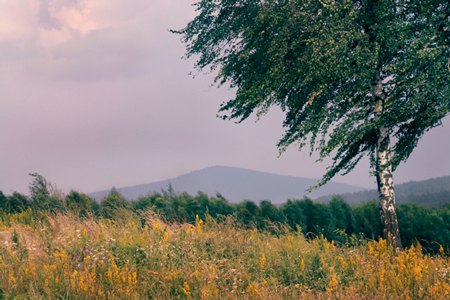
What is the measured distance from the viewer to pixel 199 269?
5121 mm

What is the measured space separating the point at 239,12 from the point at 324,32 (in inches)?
118

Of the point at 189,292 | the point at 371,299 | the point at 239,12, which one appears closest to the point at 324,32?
the point at 239,12

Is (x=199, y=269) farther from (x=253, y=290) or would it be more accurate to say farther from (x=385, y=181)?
(x=385, y=181)

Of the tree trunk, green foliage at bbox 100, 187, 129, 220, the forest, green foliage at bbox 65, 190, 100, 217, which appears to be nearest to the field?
the forest

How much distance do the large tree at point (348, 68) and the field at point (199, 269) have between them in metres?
3.17

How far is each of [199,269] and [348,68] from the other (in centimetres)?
598

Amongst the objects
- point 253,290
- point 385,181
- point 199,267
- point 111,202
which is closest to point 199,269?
point 199,267

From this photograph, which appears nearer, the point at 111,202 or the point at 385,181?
the point at 385,181

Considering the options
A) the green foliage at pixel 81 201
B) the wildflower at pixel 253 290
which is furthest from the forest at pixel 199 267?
the green foliage at pixel 81 201

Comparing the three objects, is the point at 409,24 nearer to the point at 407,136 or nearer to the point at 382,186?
the point at 407,136

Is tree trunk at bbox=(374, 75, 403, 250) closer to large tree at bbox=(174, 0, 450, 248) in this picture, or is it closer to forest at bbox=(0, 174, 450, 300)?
large tree at bbox=(174, 0, 450, 248)

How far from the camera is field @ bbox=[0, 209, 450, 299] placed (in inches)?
177

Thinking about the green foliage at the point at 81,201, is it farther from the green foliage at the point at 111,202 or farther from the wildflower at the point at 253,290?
the wildflower at the point at 253,290

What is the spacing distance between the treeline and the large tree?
1.72 meters
